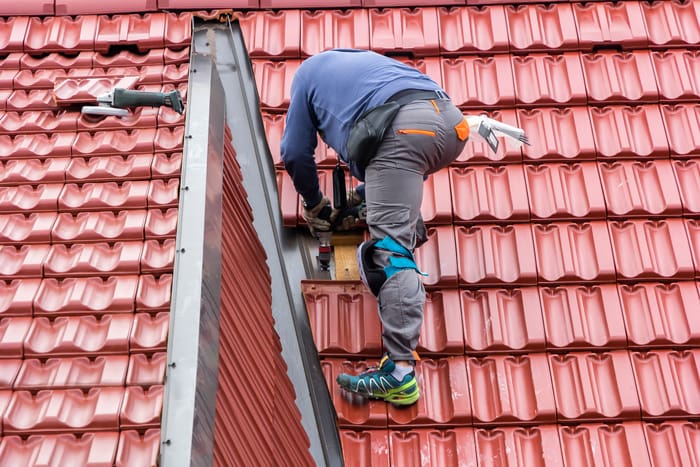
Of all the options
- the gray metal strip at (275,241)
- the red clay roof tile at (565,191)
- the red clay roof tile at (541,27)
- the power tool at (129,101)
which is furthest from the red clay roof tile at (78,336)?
the red clay roof tile at (541,27)

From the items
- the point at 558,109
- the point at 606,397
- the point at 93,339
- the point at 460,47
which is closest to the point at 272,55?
the point at 460,47

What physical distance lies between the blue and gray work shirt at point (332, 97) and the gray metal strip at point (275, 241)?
1.05 ft

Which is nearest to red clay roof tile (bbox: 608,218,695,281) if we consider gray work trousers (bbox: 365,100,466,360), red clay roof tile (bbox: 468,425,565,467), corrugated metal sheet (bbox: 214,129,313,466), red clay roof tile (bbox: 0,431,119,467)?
red clay roof tile (bbox: 468,425,565,467)

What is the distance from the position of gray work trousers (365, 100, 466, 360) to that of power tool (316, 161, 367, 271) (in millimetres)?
411

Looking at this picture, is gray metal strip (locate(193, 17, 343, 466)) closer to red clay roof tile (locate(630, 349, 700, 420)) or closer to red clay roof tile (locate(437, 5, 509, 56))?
red clay roof tile (locate(437, 5, 509, 56))

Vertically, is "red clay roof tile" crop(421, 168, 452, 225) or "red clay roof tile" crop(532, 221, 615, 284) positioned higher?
"red clay roof tile" crop(421, 168, 452, 225)

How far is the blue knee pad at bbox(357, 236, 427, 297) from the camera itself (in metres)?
4.17

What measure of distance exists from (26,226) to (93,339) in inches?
33.6

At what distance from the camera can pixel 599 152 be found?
4.87m

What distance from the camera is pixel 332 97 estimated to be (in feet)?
14.3

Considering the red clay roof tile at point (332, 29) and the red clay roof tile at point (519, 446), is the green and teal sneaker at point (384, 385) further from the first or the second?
the red clay roof tile at point (332, 29)

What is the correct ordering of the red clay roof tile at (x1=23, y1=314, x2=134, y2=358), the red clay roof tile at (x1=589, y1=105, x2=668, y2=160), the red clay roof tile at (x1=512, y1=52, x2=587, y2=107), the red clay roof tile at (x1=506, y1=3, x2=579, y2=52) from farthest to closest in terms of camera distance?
the red clay roof tile at (x1=506, y1=3, x2=579, y2=52), the red clay roof tile at (x1=512, y1=52, x2=587, y2=107), the red clay roof tile at (x1=589, y1=105, x2=668, y2=160), the red clay roof tile at (x1=23, y1=314, x2=134, y2=358)

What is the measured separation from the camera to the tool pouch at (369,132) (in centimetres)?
411

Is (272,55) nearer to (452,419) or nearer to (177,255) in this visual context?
(177,255)
